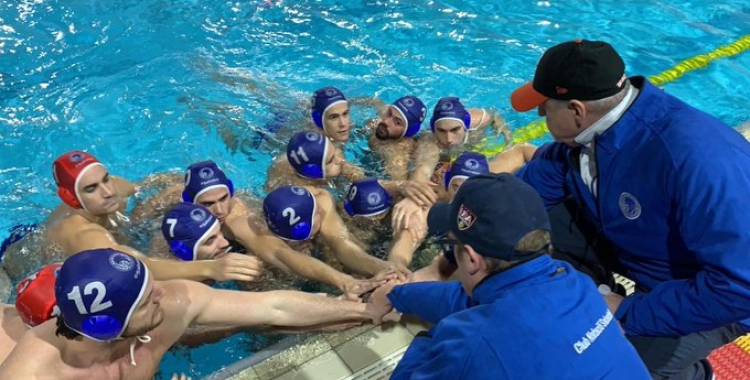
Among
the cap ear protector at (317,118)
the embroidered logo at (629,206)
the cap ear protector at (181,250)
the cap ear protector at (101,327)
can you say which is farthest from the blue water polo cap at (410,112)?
the cap ear protector at (101,327)

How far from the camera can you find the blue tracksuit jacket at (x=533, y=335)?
225 cm

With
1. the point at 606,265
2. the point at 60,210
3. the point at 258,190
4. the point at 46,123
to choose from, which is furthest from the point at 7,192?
the point at 606,265

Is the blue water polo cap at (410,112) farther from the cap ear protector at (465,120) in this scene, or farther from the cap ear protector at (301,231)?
the cap ear protector at (301,231)

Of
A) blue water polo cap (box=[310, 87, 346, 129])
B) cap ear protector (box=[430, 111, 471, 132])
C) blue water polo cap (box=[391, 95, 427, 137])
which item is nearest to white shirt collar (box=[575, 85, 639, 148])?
cap ear protector (box=[430, 111, 471, 132])

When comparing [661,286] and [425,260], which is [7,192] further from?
[661,286]

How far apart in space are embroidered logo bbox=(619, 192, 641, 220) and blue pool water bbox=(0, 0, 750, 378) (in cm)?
470

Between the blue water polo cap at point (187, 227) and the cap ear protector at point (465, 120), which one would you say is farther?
the cap ear protector at point (465, 120)

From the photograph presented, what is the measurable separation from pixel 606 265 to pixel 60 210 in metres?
4.86

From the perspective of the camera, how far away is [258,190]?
7.16 meters

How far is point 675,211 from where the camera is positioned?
3.12 metres

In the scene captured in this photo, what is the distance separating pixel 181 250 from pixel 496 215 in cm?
327

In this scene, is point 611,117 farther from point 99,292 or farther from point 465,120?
point 465,120

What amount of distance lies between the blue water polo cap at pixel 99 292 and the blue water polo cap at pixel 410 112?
411 centimetres

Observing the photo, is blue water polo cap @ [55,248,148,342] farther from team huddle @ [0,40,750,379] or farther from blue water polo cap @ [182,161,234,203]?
blue water polo cap @ [182,161,234,203]
